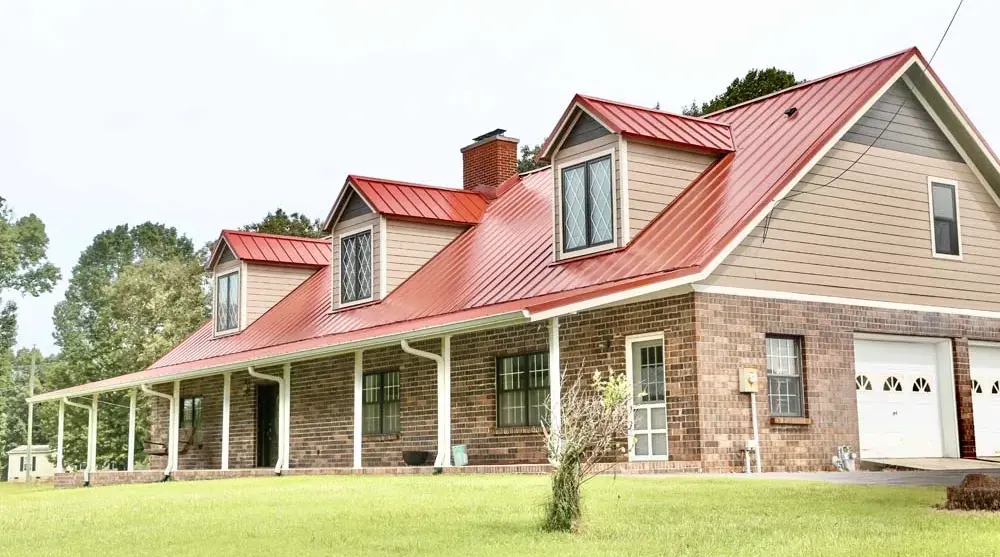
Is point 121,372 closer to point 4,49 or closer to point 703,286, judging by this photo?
point 4,49

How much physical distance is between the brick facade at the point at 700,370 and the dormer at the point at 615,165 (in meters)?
1.70

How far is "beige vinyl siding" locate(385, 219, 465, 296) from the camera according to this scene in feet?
82.9

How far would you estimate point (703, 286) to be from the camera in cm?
1745

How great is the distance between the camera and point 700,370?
1728cm

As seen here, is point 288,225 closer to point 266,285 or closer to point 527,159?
point 527,159

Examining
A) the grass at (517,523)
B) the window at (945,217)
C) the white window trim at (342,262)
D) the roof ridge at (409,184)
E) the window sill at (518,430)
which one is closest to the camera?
the grass at (517,523)

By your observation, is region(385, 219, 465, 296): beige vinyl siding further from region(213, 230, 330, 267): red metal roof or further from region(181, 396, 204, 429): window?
region(181, 396, 204, 429): window

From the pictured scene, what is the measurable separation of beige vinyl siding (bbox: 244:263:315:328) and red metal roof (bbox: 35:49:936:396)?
→ 240cm

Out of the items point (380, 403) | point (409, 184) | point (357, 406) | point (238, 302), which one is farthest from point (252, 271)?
point (357, 406)

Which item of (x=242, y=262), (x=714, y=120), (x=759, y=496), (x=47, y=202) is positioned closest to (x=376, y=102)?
(x=242, y=262)

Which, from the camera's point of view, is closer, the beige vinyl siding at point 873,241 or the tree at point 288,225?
the beige vinyl siding at point 873,241

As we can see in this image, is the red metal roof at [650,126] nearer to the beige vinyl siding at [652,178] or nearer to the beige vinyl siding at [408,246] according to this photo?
the beige vinyl siding at [652,178]

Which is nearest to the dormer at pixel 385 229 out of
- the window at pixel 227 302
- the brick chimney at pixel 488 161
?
the brick chimney at pixel 488 161

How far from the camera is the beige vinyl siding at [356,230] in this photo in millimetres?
25359
